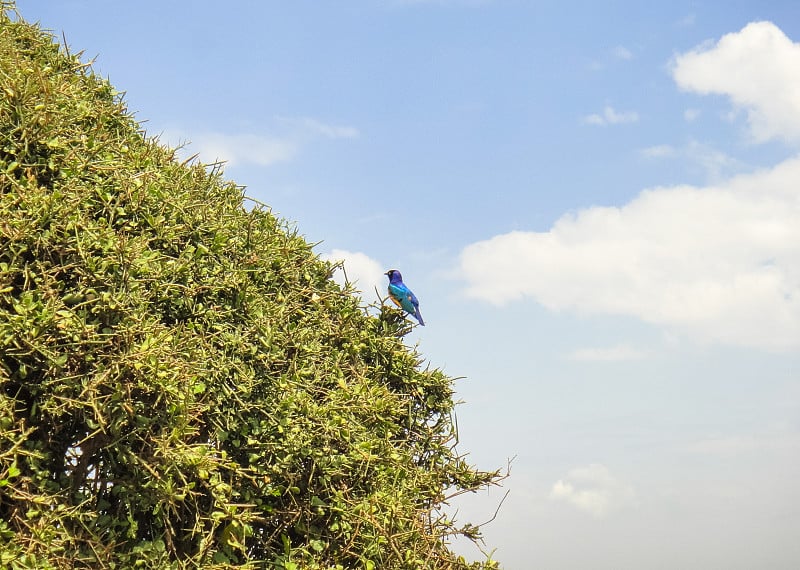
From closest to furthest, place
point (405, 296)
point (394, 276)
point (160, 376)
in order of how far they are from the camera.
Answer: point (160, 376) → point (405, 296) → point (394, 276)

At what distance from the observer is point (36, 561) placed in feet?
22.3

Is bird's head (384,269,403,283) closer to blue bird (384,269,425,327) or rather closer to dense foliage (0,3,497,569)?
blue bird (384,269,425,327)

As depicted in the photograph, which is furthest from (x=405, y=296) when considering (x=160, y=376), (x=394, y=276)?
(x=160, y=376)

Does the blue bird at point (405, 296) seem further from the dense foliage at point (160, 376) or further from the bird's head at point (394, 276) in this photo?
the dense foliage at point (160, 376)

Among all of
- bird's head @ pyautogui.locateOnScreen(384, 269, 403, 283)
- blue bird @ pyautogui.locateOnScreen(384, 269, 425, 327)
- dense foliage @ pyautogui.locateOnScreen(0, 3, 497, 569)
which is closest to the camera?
dense foliage @ pyautogui.locateOnScreen(0, 3, 497, 569)

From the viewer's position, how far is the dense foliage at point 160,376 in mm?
7141

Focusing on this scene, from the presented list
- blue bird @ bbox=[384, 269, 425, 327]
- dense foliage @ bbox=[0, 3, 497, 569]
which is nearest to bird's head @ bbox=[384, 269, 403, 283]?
blue bird @ bbox=[384, 269, 425, 327]

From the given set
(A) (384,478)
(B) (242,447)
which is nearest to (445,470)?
(A) (384,478)

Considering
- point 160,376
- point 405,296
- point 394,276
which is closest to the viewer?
point 160,376

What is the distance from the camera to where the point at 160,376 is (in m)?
7.30

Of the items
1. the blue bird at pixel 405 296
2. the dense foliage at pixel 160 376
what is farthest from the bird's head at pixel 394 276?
the dense foliage at pixel 160 376

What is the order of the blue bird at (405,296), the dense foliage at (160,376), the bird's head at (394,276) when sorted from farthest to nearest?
the bird's head at (394,276) < the blue bird at (405,296) < the dense foliage at (160,376)

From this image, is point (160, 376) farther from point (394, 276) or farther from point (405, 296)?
point (394, 276)

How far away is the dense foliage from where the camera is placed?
7.14 m
